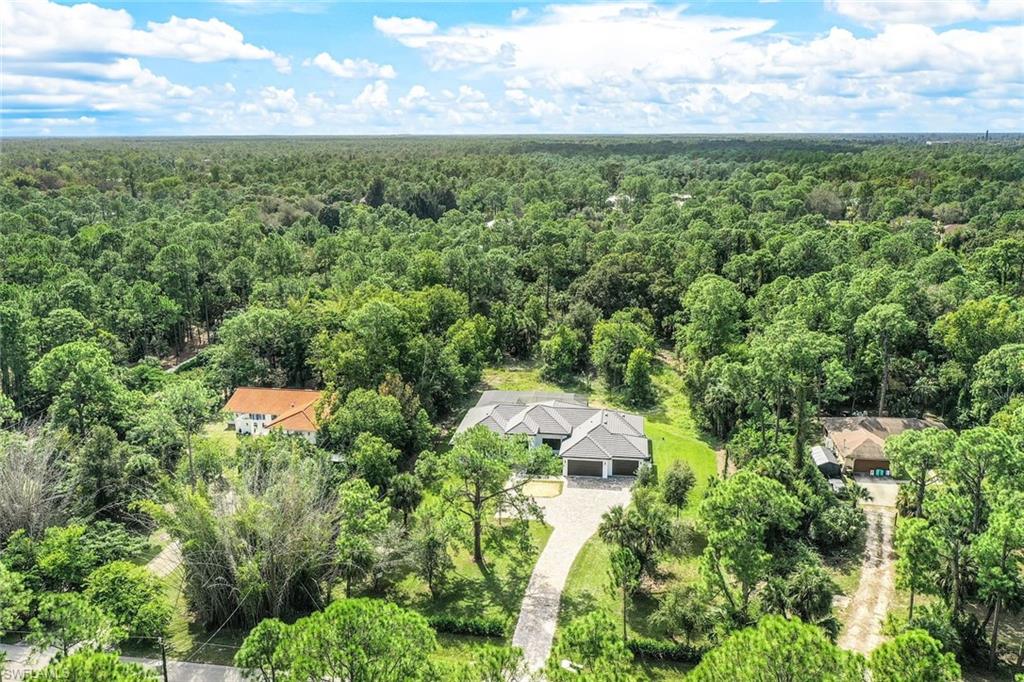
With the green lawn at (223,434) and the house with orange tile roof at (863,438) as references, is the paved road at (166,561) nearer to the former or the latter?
the green lawn at (223,434)

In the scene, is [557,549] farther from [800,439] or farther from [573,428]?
[800,439]

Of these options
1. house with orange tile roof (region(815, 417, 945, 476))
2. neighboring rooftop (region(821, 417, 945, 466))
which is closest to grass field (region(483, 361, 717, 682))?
house with orange tile roof (region(815, 417, 945, 476))

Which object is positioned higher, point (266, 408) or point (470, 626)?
point (266, 408)

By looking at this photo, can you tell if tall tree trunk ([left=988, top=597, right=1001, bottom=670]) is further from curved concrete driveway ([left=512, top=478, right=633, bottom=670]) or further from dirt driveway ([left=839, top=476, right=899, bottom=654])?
→ curved concrete driveway ([left=512, top=478, right=633, bottom=670])

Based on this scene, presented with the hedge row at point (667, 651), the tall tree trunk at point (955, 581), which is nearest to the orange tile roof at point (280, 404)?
the hedge row at point (667, 651)

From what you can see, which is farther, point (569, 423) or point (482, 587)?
point (569, 423)

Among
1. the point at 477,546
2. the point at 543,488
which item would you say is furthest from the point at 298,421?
the point at 477,546

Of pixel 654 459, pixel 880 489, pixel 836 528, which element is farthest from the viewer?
pixel 654 459
